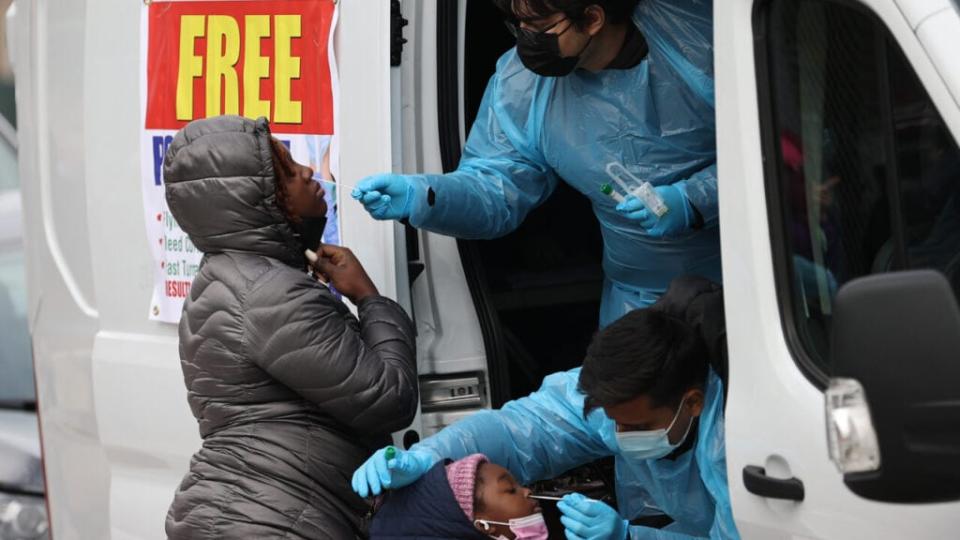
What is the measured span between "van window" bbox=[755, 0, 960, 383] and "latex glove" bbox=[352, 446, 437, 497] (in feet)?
2.59

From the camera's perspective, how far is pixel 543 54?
319 centimetres

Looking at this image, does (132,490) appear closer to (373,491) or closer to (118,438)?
(118,438)

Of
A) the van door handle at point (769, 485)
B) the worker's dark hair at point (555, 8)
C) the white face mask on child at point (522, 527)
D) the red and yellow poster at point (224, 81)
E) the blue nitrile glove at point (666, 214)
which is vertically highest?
the worker's dark hair at point (555, 8)

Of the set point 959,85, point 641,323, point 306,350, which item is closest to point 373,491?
point 306,350

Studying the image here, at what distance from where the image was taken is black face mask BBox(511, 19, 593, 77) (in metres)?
Result: 3.18

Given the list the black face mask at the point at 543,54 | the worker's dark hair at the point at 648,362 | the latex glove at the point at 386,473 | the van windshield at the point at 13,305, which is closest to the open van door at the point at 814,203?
the worker's dark hair at the point at 648,362

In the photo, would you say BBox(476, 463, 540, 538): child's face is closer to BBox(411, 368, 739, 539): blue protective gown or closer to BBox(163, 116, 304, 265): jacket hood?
BBox(411, 368, 739, 539): blue protective gown

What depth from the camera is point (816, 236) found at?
7.61 ft

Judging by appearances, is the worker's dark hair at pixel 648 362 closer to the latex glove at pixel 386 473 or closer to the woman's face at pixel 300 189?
the latex glove at pixel 386 473

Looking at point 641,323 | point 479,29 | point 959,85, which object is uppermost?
point 479,29

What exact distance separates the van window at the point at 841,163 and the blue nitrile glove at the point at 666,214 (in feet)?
2.65

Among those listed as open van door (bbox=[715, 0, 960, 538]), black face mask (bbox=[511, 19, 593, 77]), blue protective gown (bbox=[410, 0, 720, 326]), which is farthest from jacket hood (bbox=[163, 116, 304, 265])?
open van door (bbox=[715, 0, 960, 538])

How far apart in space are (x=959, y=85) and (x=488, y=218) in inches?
58.7

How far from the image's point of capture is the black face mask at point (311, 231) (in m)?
3.01
